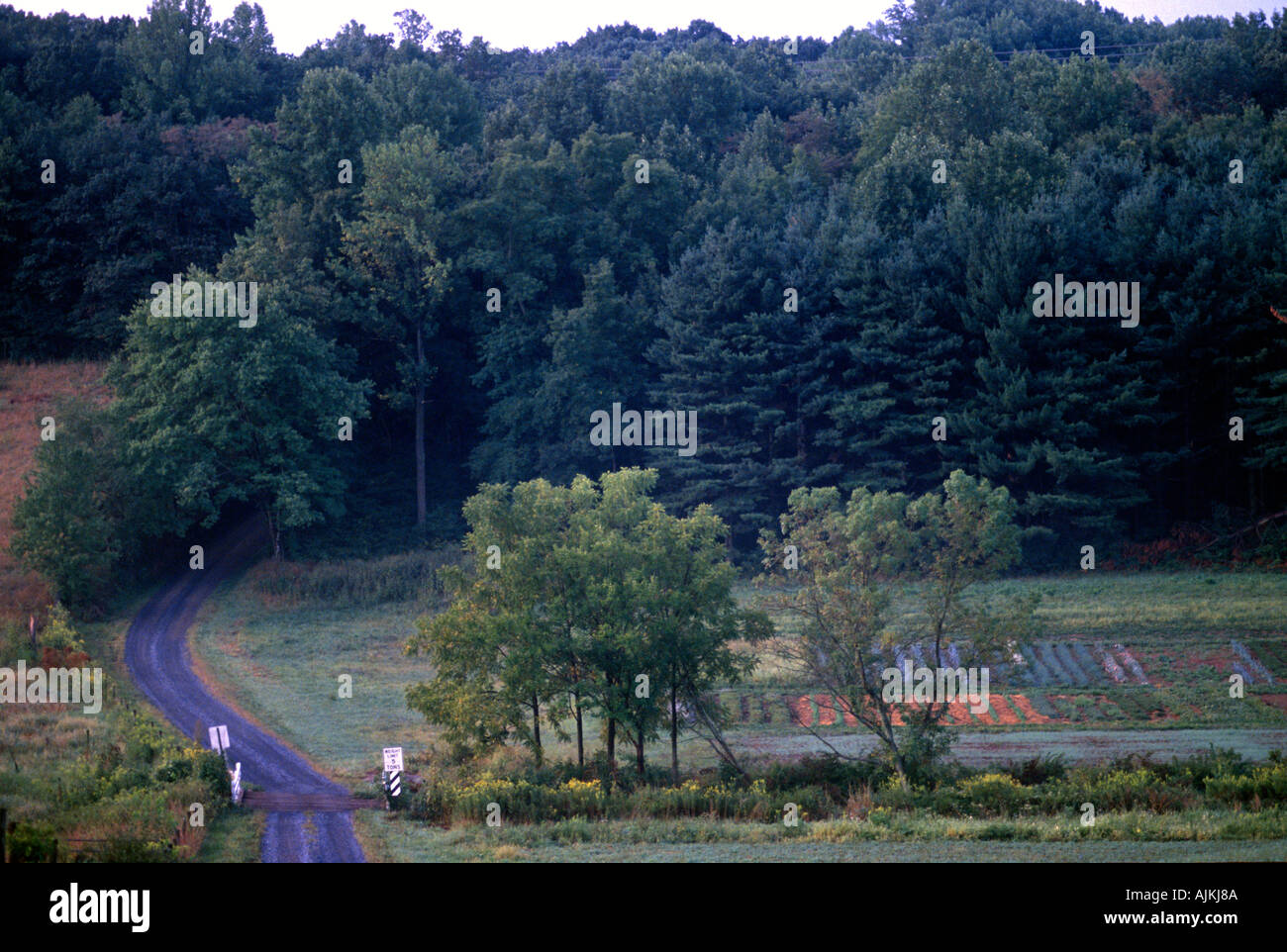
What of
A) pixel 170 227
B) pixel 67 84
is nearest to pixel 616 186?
pixel 170 227

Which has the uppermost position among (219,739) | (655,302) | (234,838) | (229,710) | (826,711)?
(655,302)

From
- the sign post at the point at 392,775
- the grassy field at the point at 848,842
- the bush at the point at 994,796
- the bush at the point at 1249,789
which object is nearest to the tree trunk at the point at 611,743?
the sign post at the point at 392,775

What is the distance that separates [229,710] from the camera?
38.8 m

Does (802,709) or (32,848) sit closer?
(32,848)

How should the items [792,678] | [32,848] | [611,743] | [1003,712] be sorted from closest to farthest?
[32,848]
[611,743]
[1003,712]
[792,678]

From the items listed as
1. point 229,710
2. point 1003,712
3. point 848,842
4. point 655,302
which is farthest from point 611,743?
point 655,302

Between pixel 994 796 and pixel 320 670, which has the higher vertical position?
pixel 994 796

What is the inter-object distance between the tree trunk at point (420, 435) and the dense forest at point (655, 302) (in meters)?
0.21

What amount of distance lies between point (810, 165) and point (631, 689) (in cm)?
4927

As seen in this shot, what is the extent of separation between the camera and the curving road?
2471 cm

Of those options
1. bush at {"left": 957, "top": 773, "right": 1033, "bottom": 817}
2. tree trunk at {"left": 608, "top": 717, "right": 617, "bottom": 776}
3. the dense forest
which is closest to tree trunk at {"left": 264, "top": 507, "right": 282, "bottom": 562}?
the dense forest

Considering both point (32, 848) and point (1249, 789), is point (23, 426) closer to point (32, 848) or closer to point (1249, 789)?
point (32, 848)

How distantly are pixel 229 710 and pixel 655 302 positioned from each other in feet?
106

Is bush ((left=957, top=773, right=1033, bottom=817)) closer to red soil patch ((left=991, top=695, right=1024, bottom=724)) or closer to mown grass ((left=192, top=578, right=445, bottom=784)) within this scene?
red soil patch ((left=991, top=695, right=1024, bottom=724))
